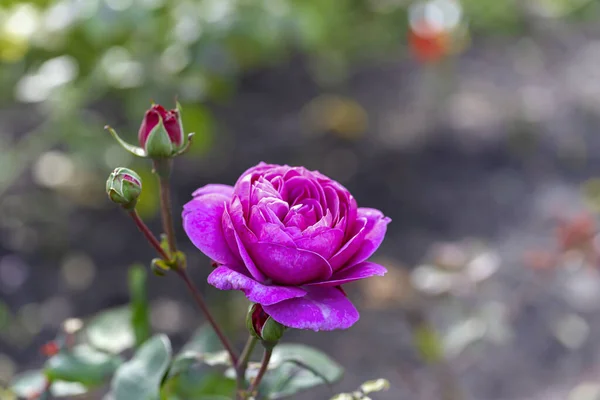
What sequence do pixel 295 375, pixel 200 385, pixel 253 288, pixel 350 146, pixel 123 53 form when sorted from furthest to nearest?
pixel 350 146
pixel 123 53
pixel 200 385
pixel 295 375
pixel 253 288

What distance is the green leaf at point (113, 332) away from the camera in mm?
737

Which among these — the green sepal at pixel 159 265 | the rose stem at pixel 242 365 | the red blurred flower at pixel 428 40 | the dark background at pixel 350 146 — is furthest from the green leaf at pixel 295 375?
the red blurred flower at pixel 428 40

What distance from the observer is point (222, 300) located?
143 centimetres

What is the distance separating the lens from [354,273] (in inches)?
17.9

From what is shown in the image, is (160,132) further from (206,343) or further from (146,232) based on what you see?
(206,343)

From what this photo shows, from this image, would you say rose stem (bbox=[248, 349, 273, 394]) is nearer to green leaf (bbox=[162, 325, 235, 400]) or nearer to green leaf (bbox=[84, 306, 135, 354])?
green leaf (bbox=[162, 325, 235, 400])

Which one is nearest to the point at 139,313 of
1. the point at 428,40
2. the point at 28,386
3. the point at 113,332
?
the point at 113,332

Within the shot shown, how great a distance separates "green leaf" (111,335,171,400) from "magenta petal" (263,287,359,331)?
0.21 meters

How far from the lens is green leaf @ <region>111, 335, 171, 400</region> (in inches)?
23.3

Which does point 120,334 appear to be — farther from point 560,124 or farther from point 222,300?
point 560,124

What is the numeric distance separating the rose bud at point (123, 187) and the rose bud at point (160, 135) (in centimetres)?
3

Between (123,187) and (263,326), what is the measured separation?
146 mm

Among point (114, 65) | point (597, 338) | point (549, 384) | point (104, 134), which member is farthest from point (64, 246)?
point (597, 338)

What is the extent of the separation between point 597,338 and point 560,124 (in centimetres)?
101
